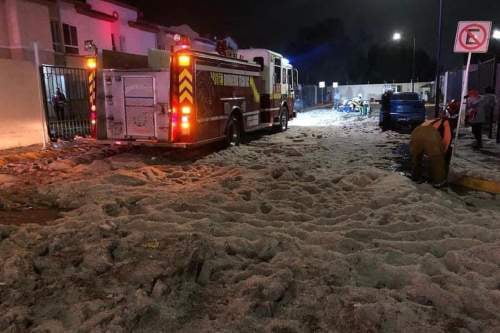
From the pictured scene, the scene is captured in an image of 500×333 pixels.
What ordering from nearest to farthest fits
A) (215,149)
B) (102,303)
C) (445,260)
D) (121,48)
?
(102,303) < (445,260) < (215,149) < (121,48)

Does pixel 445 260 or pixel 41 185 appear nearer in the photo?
pixel 445 260

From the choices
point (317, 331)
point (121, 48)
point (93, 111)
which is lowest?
point (317, 331)

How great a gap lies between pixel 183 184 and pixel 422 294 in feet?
16.2

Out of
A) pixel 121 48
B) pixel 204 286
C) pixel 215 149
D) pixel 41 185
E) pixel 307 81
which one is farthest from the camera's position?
pixel 307 81

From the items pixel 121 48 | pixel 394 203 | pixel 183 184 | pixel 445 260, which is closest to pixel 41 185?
pixel 183 184

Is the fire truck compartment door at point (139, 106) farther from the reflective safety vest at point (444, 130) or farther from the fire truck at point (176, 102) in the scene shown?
the reflective safety vest at point (444, 130)

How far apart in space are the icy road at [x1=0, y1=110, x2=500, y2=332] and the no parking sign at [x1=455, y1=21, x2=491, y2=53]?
3.33 metres

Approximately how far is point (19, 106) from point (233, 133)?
5.90 meters

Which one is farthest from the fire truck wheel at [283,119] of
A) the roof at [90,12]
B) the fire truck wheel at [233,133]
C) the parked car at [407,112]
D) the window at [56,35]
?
the roof at [90,12]

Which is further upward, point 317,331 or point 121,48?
point 121,48

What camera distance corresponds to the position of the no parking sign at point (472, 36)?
904 centimetres

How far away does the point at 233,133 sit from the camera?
12.8m

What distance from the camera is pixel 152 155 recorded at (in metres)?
11.0

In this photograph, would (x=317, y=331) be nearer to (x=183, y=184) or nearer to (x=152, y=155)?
(x=183, y=184)
